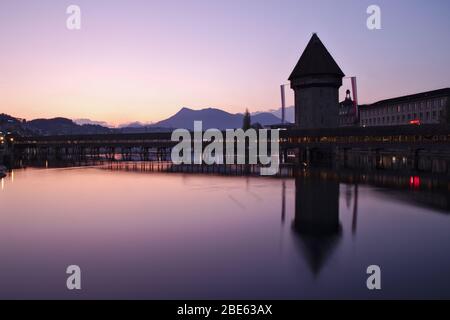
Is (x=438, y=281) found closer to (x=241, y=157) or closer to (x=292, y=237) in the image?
(x=292, y=237)

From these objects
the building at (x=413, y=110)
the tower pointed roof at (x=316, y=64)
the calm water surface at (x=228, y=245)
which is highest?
the tower pointed roof at (x=316, y=64)

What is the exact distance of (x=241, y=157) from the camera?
252 feet

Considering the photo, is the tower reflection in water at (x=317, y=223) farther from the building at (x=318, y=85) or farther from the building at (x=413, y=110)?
the building at (x=413, y=110)

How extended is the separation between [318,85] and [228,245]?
179 feet

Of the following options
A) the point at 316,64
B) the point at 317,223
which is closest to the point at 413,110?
the point at 316,64

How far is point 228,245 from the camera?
1364 centimetres

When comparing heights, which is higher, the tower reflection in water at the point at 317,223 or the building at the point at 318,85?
the building at the point at 318,85

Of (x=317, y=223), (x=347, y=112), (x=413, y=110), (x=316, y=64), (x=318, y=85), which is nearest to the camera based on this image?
(x=317, y=223)

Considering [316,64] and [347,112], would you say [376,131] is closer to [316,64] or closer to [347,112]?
[316,64]

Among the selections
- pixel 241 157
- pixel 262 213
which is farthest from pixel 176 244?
pixel 241 157

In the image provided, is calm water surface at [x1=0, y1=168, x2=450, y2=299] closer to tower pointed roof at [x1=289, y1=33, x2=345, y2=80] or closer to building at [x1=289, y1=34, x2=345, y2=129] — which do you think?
building at [x1=289, y1=34, x2=345, y2=129]

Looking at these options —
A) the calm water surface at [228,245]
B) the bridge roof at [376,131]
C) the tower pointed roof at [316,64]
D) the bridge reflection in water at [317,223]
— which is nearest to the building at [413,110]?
the bridge roof at [376,131]

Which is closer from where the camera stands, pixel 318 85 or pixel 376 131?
pixel 376 131

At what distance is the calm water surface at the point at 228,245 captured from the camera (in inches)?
376
